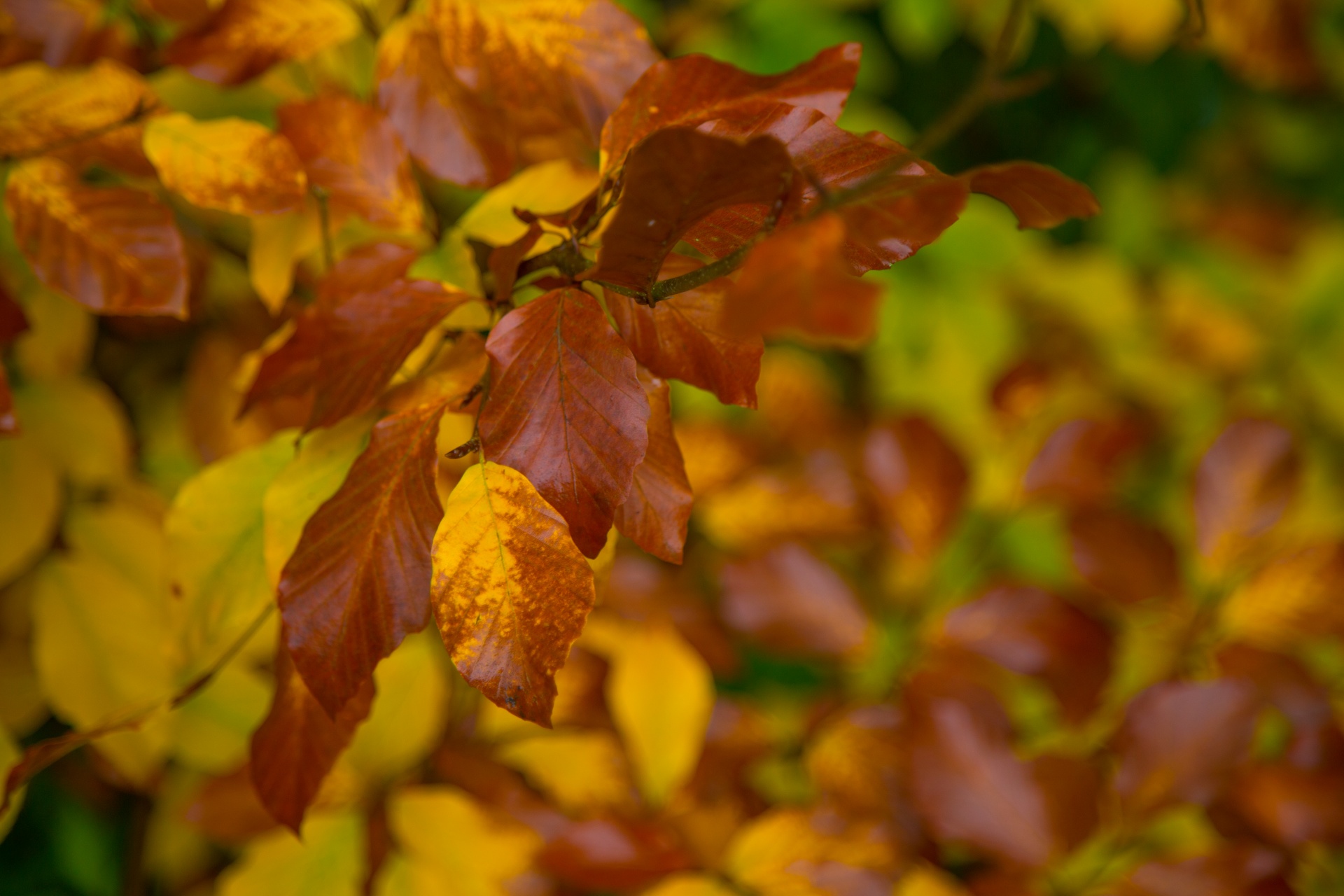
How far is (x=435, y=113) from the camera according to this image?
0.48 meters

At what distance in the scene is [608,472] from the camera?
32cm

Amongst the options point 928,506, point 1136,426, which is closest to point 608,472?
point 928,506

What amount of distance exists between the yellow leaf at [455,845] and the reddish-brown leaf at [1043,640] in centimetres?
39

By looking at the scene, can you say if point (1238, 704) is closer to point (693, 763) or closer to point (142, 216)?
point (693, 763)

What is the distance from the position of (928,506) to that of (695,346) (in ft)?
1.69

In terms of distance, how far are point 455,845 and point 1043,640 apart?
18.9 inches

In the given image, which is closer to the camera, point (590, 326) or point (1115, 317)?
point (590, 326)

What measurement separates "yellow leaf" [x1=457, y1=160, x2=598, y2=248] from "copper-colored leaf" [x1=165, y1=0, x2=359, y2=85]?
0.14 metres

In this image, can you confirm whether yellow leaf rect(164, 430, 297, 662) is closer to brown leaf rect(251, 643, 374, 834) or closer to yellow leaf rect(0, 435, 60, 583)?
brown leaf rect(251, 643, 374, 834)

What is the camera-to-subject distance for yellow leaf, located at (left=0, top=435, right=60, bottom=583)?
1.87ft

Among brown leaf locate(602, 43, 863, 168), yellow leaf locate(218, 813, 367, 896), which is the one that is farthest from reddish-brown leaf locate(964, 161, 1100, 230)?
yellow leaf locate(218, 813, 367, 896)

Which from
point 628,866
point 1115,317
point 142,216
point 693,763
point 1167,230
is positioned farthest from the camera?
point 1167,230

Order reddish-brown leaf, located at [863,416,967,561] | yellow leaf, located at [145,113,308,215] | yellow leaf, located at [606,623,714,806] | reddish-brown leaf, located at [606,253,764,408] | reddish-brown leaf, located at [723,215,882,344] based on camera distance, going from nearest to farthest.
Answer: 1. reddish-brown leaf, located at [723,215,882,344]
2. reddish-brown leaf, located at [606,253,764,408]
3. yellow leaf, located at [145,113,308,215]
4. yellow leaf, located at [606,623,714,806]
5. reddish-brown leaf, located at [863,416,967,561]

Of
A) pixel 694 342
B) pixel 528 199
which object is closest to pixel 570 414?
pixel 694 342
